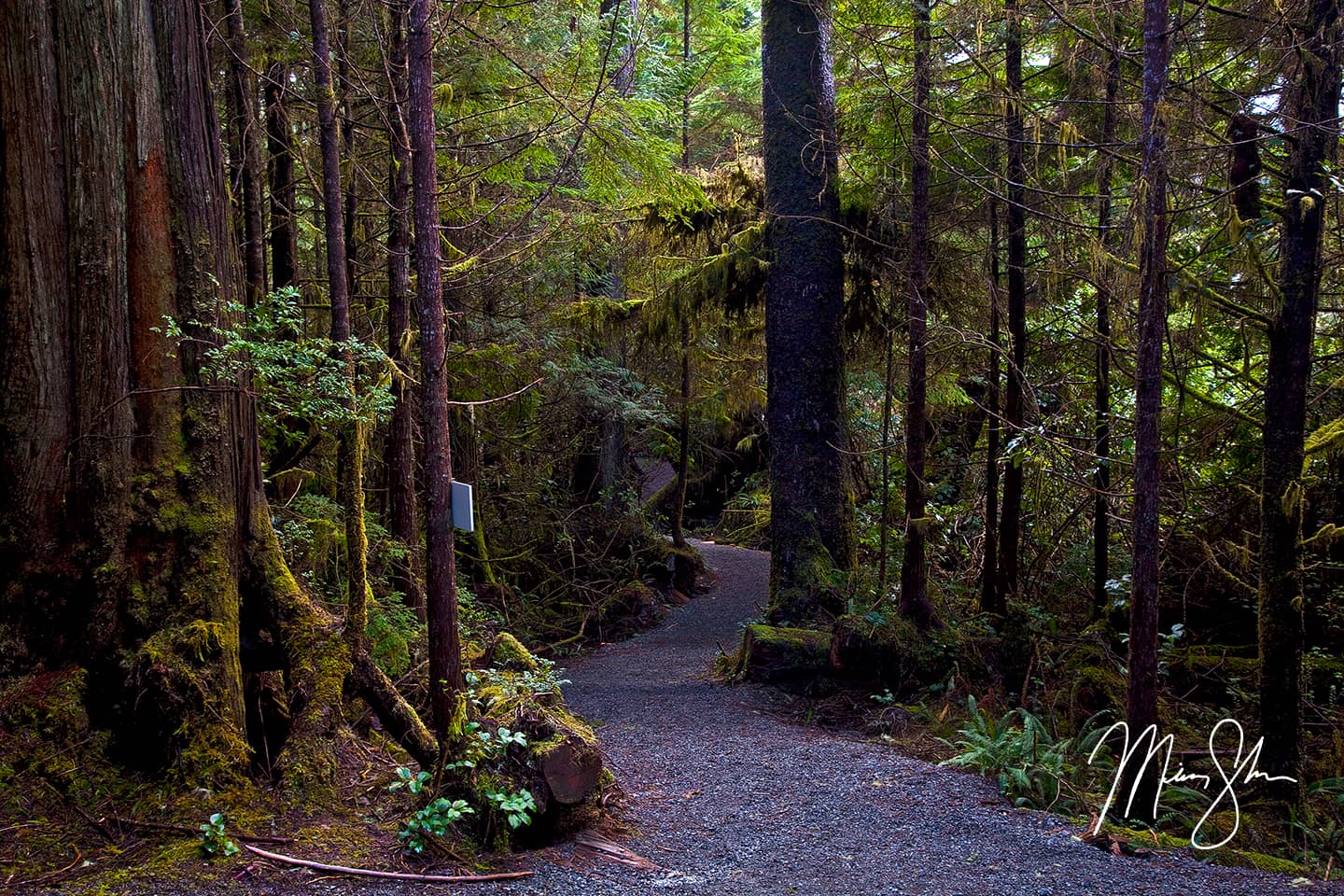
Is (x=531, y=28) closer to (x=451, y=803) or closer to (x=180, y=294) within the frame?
(x=180, y=294)

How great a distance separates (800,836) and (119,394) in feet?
14.7

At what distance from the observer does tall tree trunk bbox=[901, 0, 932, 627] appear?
825cm

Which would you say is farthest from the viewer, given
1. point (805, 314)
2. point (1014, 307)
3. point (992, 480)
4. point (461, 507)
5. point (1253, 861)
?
point (992, 480)

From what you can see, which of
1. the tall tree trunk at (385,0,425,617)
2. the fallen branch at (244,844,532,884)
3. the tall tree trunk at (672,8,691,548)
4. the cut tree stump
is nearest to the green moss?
the cut tree stump

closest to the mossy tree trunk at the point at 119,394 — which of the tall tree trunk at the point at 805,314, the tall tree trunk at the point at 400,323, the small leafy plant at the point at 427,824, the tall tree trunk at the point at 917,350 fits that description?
the small leafy plant at the point at 427,824

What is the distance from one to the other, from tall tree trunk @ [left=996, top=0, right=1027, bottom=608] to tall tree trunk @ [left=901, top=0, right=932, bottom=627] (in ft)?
2.81

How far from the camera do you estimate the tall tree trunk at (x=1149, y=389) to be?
17.7ft

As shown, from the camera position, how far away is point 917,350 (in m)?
8.47

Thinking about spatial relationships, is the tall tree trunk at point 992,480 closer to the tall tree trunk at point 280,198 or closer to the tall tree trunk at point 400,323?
the tall tree trunk at point 400,323

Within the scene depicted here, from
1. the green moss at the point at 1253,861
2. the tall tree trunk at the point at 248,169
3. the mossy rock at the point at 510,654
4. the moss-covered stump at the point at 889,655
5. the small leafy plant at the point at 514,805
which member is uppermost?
the tall tree trunk at the point at 248,169

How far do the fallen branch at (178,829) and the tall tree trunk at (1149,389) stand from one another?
5133mm

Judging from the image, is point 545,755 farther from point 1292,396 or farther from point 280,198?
point 280,198

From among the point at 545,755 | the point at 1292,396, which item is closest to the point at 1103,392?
the point at 1292,396

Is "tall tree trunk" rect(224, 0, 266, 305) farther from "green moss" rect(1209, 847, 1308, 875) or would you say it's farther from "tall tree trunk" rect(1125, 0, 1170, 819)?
"green moss" rect(1209, 847, 1308, 875)
